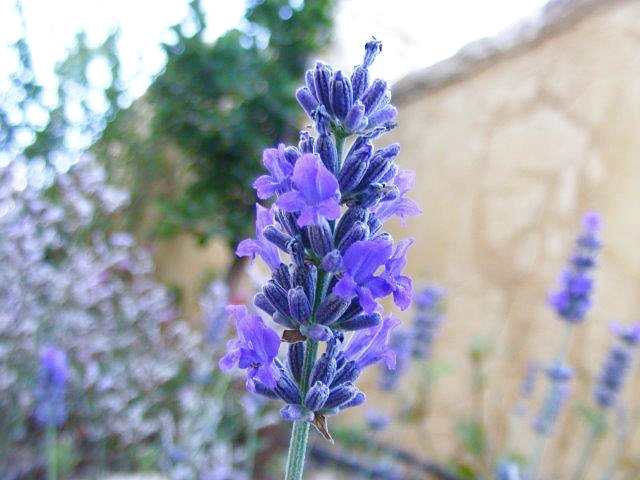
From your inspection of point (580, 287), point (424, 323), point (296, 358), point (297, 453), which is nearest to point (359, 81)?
point (296, 358)

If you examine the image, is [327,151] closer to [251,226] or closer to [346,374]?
[346,374]

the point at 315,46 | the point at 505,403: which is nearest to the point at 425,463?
the point at 505,403

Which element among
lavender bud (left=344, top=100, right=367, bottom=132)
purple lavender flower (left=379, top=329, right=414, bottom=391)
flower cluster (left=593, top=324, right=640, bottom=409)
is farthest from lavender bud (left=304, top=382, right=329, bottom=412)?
purple lavender flower (left=379, top=329, right=414, bottom=391)

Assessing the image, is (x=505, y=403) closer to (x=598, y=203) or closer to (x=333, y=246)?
(x=598, y=203)

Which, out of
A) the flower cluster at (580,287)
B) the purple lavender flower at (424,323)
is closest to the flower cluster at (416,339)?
the purple lavender flower at (424,323)

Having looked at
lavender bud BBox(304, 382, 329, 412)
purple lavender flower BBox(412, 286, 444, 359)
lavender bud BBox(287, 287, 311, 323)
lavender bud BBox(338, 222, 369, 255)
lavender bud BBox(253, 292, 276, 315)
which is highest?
purple lavender flower BBox(412, 286, 444, 359)

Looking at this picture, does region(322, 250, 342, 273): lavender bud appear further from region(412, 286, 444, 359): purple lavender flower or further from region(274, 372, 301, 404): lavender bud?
region(412, 286, 444, 359): purple lavender flower
